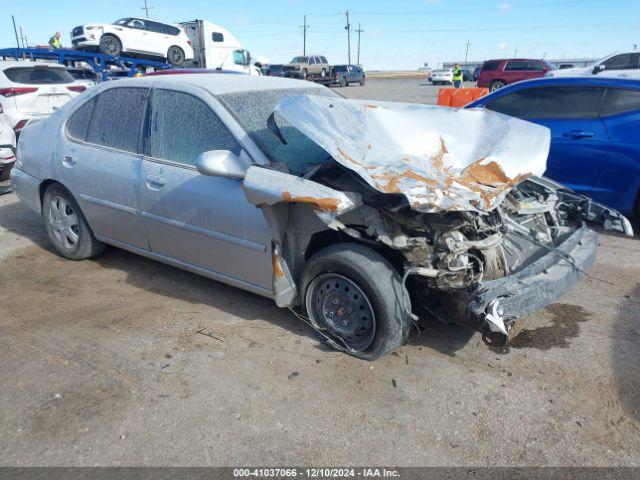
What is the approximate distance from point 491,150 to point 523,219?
579 mm

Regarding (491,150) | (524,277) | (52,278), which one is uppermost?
(491,150)

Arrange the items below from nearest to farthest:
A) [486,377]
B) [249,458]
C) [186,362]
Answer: [249,458]
[486,377]
[186,362]

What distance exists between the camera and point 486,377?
3141 mm

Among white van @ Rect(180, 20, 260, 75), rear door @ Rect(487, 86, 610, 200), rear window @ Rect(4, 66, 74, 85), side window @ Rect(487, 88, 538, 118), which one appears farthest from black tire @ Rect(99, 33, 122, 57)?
rear door @ Rect(487, 86, 610, 200)

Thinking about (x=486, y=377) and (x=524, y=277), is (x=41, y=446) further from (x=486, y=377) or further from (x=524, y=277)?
(x=524, y=277)

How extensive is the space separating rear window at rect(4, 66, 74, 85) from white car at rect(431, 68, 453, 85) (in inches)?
1421

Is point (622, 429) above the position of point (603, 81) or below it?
below

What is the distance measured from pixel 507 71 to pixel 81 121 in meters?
25.0

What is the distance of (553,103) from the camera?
5953 millimetres

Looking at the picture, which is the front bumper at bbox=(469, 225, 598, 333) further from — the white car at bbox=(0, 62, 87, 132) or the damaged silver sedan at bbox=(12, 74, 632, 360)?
the white car at bbox=(0, 62, 87, 132)

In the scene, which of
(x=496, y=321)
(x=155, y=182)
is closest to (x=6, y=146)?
(x=155, y=182)

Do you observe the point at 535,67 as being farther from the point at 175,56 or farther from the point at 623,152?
the point at 623,152

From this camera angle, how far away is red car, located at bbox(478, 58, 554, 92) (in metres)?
25.7

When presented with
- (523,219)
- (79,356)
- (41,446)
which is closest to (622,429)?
(523,219)
